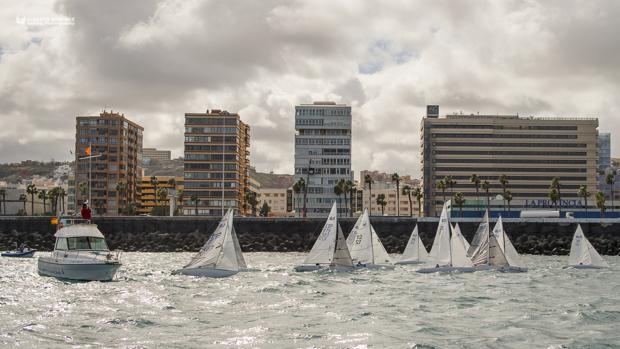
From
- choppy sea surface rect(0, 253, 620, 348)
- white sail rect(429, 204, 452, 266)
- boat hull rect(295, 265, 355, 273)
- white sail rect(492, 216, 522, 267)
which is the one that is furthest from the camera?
white sail rect(492, 216, 522, 267)

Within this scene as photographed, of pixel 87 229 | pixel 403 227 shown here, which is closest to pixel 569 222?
pixel 403 227

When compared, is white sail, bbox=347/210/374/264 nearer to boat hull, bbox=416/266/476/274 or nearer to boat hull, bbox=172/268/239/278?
boat hull, bbox=416/266/476/274

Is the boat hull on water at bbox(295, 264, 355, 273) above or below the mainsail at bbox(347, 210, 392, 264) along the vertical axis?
below

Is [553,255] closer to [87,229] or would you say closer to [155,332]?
[87,229]

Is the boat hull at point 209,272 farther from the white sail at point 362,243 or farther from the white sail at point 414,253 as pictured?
the white sail at point 414,253

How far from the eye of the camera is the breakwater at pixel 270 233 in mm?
125188

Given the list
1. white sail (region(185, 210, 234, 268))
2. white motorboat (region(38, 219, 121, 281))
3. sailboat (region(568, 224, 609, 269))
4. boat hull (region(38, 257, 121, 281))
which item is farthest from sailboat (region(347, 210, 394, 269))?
boat hull (region(38, 257, 121, 281))

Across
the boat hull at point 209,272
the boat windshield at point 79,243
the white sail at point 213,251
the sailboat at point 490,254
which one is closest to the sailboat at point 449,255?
the sailboat at point 490,254

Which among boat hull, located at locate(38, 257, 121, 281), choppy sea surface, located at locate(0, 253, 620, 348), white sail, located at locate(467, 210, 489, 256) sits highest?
white sail, located at locate(467, 210, 489, 256)

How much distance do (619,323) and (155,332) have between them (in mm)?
22223

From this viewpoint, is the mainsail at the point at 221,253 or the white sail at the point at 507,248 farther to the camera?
the white sail at the point at 507,248

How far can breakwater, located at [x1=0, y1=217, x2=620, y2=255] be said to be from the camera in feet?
411

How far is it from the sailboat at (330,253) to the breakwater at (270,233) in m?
52.1

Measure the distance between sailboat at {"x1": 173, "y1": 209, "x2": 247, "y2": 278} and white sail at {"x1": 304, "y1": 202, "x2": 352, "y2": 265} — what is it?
936 cm
